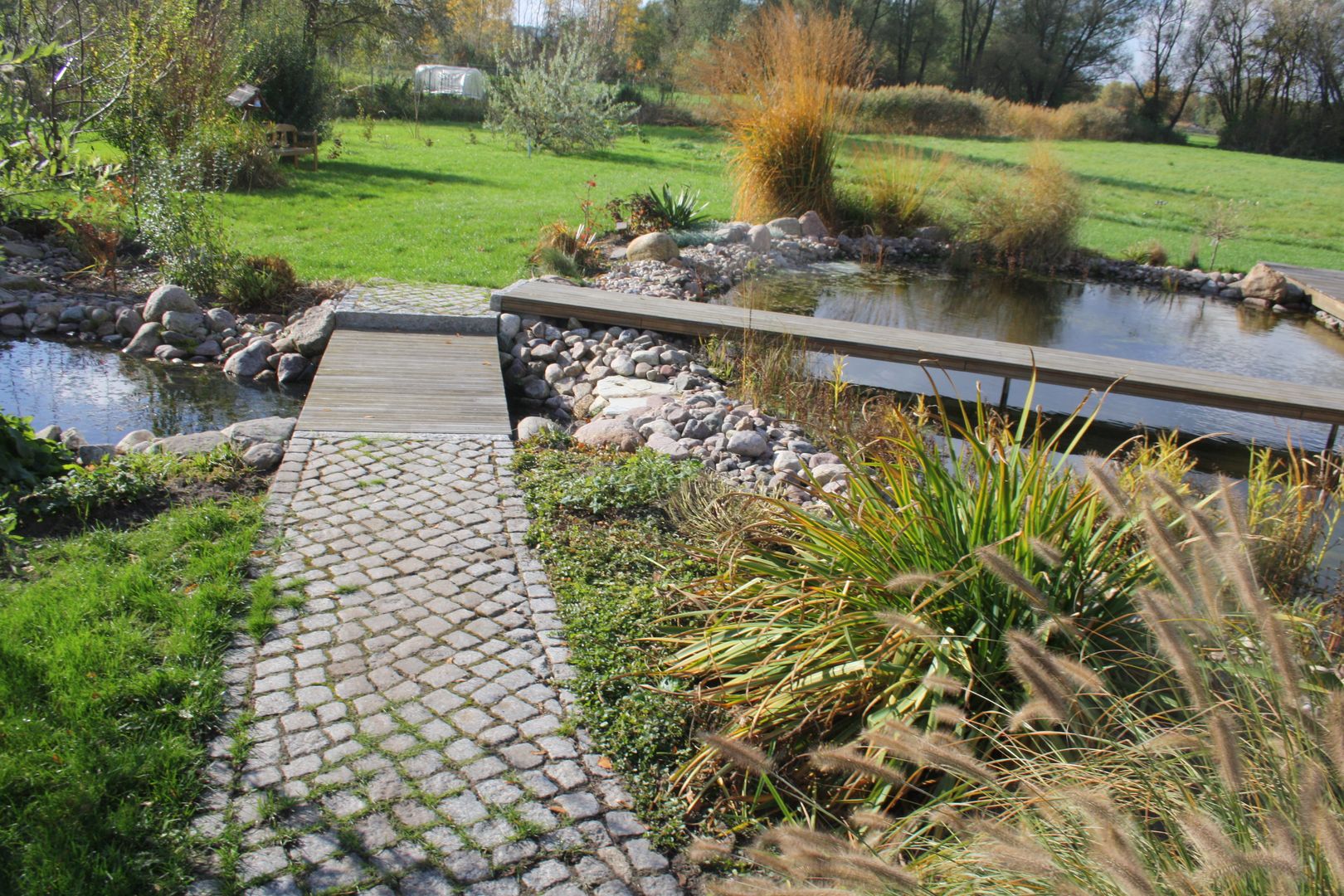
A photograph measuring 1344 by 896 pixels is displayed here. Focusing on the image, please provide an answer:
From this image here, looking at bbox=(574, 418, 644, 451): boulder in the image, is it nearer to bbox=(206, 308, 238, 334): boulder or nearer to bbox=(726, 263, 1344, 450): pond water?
bbox=(726, 263, 1344, 450): pond water

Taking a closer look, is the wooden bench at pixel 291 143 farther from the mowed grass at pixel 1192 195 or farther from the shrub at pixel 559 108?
the mowed grass at pixel 1192 195

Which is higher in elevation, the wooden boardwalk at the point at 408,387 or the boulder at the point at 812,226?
the boulder at the point at 812,226

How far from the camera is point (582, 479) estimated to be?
185 inches

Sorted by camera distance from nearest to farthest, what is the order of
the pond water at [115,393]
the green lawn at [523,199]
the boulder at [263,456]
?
the boulder at [263,456] < the pond water at [115,393] < the green lawn at [523,199]

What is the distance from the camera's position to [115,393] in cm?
671

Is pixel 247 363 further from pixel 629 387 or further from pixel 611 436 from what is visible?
pixel 611 436

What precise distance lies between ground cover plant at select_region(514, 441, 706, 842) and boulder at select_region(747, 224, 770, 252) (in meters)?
7.10

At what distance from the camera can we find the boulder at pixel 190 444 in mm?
5035

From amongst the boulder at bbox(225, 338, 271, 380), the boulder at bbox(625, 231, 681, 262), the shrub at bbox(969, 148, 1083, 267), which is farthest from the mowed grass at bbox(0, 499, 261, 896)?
the shrub at bbox(969, 148, 1083, 267)

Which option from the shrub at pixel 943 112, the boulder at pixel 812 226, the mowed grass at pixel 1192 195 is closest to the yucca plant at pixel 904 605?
the boulder at pixel 812 226

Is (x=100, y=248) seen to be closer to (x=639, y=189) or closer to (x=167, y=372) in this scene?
(x=167, y=372)

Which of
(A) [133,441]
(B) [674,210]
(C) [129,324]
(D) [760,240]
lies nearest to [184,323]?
(C) [129,324]

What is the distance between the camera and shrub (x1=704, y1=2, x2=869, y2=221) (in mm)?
11914

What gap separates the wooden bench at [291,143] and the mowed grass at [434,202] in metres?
0.37
